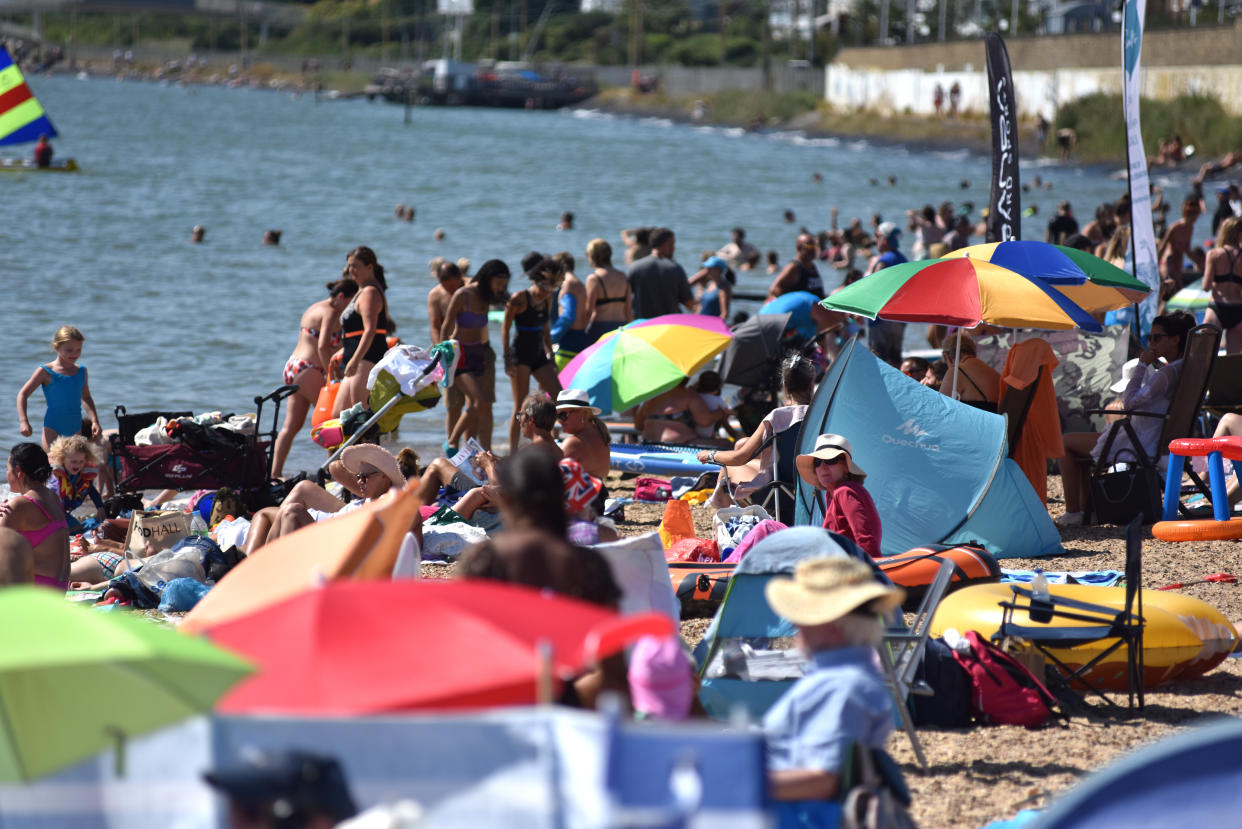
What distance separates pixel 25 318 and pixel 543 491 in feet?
54.9

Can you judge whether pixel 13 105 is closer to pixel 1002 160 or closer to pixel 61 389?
pixel 61 389

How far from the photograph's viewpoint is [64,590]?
21.6 ft

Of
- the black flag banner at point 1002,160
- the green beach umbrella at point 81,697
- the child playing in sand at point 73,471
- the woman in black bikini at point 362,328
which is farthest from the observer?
the black flag banner at point 1002,160

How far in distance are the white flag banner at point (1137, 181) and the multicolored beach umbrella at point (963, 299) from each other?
108 inches

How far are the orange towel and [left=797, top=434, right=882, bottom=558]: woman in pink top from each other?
7.73ft

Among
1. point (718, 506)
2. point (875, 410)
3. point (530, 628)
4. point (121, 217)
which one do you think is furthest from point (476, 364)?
point (121, 217)

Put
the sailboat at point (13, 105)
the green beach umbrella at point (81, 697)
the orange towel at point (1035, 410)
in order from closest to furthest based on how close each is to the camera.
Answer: the green beach umbrella at point (81, 697) → the orange towel at point (1035, 410) → the sailboat at point (13, 105)

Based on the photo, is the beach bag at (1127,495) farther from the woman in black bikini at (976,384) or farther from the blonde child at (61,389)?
the blonde child at (61,389)

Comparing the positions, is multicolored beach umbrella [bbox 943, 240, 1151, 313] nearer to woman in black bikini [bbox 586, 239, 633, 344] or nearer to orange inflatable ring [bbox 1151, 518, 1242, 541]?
orange inflatable ring [bbox 1151, 518, 1242, 541]

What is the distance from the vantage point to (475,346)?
10055 mm

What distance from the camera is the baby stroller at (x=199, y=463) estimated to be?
27.7 feet

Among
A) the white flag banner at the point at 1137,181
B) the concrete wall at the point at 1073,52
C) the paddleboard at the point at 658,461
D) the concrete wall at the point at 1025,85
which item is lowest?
the paddleboard at the point at 658,461

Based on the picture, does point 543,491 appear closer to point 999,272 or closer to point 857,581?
point 857,581

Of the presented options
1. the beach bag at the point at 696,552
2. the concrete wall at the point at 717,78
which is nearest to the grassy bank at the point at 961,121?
the concrete wall at the point at 717,78
